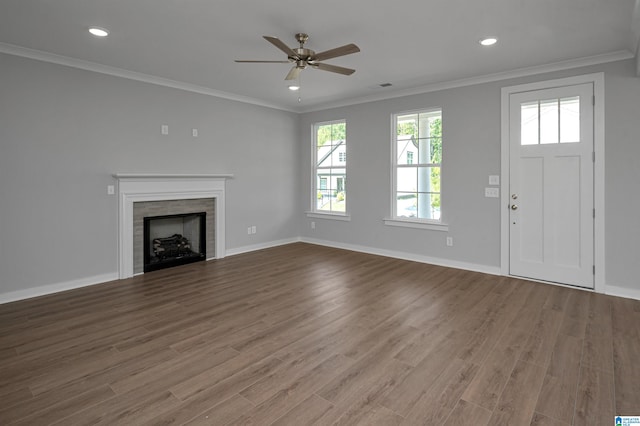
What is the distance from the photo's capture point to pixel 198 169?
551 cm

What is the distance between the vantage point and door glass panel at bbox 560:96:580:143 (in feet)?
13.5

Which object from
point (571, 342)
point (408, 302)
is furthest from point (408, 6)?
point (571, 342)

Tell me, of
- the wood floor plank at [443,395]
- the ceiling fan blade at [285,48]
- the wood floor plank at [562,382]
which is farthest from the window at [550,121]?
the wood floor plank at [443,395]

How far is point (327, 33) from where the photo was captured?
337 cm

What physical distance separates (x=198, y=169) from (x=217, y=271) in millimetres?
1681

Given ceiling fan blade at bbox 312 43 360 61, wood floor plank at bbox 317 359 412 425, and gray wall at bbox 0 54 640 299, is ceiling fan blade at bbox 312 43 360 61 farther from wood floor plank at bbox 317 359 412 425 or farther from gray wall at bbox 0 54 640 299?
gray wall at bbox 0 54 640 299

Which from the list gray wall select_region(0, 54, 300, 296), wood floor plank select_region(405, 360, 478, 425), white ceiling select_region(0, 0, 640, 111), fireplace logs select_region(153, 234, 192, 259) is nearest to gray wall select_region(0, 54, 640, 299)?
gray wall select_region(0, 54, 300, 296)

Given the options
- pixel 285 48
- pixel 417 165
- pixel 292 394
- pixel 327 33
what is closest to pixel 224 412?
pixel 292 394

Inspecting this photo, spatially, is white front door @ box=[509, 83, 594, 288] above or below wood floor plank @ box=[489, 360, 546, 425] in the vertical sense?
above

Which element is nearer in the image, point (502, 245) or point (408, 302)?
point (408, 302)

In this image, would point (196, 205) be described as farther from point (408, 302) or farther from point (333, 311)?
point (408, 302)

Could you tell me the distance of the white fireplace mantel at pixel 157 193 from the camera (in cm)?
461

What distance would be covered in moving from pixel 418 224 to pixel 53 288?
494cm

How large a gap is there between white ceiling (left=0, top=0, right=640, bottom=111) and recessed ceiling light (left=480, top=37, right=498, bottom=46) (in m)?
0.09
